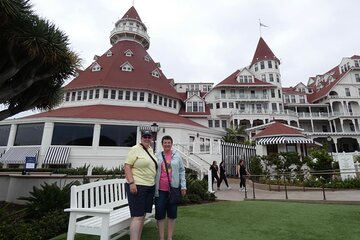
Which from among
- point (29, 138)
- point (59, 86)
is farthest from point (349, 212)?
point (29, 138)

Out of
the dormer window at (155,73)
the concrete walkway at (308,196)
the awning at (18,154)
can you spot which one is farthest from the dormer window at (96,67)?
the concrete walkway at (308,196)

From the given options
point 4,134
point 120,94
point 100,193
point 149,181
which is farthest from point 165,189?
point 120,94

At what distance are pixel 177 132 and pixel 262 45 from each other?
111 feet

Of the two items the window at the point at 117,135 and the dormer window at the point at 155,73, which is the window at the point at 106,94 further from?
the dormer window at the point at 155,73

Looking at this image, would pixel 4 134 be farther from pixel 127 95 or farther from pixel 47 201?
pixel 47 201

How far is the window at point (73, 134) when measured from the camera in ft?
67.0

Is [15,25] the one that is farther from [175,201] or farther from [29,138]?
[29,138]

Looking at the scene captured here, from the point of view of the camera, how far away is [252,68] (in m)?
46.1

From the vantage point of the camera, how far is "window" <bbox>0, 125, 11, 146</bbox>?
844 inches

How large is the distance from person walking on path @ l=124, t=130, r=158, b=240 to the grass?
1138mm

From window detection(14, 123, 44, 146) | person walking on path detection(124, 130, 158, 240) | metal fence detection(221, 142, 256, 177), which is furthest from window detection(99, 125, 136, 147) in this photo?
person walking on path detection(124, 130, 158, 240)

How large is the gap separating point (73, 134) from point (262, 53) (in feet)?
129

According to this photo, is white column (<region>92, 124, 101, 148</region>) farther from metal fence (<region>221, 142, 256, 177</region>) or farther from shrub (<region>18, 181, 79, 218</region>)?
shrub (<region>18, 181, 79, 218</region>)

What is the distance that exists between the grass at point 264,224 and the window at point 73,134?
16.1m
